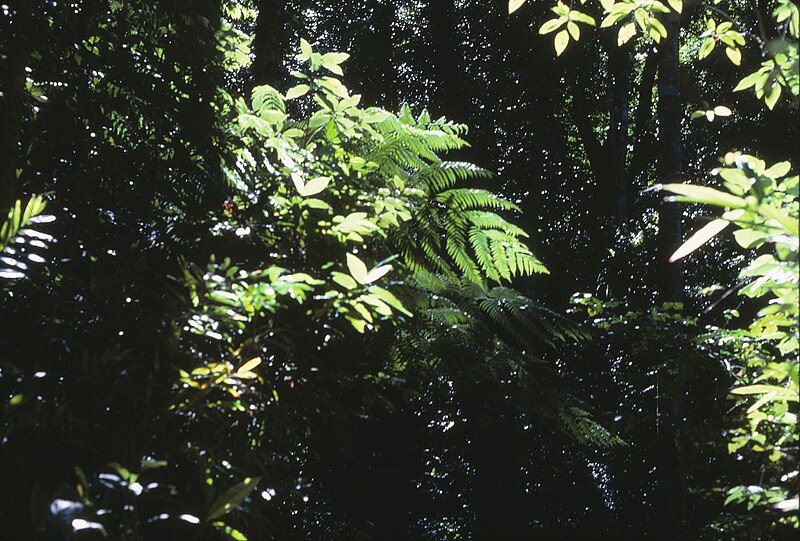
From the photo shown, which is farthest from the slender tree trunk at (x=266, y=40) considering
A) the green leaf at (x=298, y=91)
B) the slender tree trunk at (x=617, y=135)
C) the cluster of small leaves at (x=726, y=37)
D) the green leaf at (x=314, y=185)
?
the slender tree trunk at (x=617, y=135)

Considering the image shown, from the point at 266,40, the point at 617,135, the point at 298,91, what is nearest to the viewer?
the point at 298,91

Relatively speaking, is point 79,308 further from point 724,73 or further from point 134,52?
point 724,73

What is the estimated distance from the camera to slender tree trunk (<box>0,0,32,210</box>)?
153 cm

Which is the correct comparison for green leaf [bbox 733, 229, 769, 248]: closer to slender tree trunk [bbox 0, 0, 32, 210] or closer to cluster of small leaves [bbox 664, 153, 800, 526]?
cluster of small leaves [bbox 664, 153, 800, 526]

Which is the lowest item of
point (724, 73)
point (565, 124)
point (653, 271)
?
point (653, 271)

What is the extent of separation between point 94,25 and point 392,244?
124 centimetres

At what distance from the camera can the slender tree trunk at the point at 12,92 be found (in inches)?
60.2

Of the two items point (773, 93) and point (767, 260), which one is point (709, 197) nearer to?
point (767, 260)

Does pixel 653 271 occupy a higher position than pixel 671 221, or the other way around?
pixel 653 271

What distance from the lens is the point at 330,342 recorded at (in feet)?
5.80

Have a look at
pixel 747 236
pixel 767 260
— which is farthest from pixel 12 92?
pixel 767 260

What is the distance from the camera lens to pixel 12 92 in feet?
5.36

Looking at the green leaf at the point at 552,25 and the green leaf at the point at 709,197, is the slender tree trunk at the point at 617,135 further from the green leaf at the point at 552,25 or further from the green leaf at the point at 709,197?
the green leaf at the point at 709,197

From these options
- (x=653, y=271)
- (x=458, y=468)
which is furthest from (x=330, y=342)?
(x=653, y=271)
